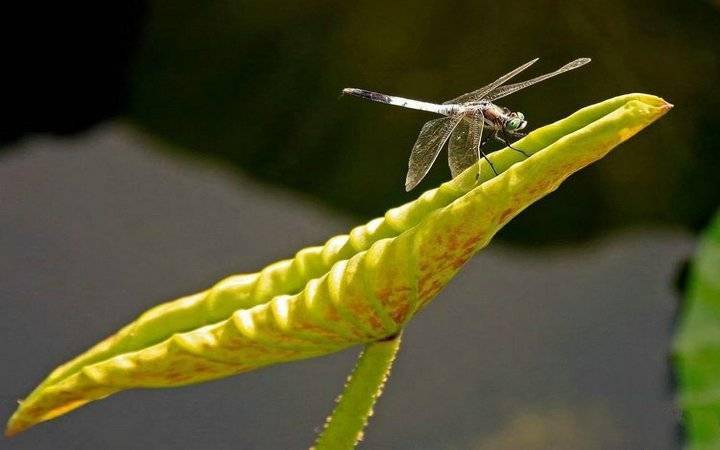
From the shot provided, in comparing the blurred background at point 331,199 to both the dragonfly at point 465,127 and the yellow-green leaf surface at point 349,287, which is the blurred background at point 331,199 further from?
the yellow-green leaf surface at point 349,287

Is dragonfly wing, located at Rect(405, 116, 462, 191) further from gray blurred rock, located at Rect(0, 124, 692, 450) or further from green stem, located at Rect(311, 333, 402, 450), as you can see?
gray blurred rock, located at Rect(0, 124, 692, 450)

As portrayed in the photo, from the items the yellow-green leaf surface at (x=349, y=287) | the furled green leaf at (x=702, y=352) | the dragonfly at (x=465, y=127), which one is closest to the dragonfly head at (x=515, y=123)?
the dragonfly at (x=465, y=127)

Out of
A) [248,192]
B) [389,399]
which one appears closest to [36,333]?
[248,192]

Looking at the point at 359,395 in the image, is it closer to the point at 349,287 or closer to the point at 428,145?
the point at 349,287

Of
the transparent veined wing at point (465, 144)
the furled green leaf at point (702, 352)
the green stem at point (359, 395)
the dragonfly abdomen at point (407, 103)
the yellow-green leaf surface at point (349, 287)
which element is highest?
the dragonfly abdomen at point (407, 103)

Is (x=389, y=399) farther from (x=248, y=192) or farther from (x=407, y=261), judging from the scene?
(x=407, y=261)

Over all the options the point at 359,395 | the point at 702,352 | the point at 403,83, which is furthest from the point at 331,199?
the point at 359,395

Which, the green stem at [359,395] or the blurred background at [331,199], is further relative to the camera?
the blurred background at [331,199]
